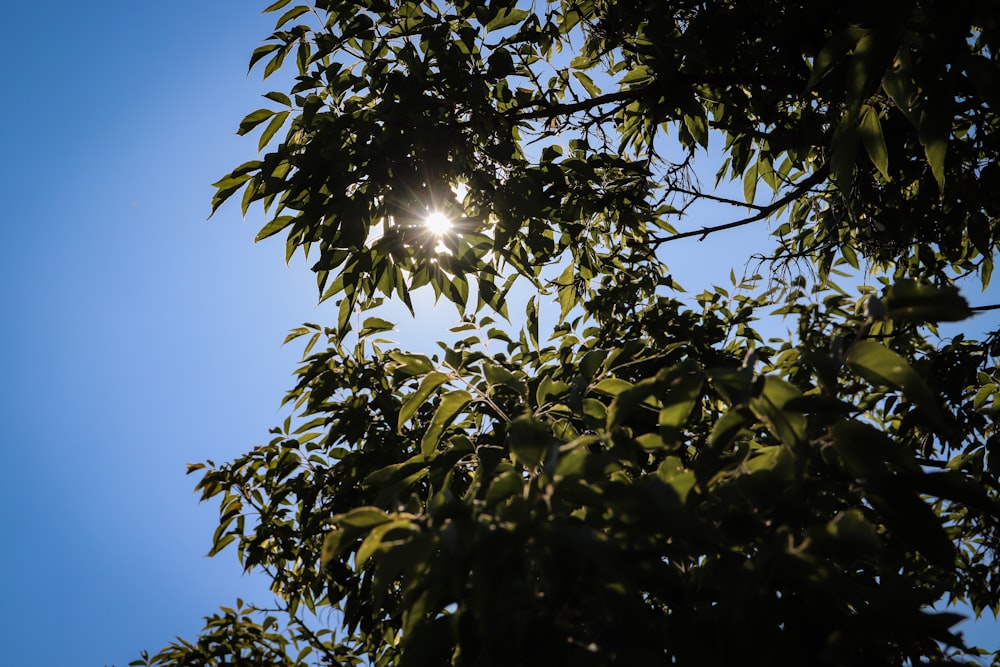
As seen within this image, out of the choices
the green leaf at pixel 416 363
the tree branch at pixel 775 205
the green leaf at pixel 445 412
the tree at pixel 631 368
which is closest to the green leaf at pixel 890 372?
the tree at pixel 631 368

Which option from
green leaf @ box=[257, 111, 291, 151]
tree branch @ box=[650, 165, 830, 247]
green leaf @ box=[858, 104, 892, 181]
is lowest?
green leaf @ box=[858, 104, 892, 181]

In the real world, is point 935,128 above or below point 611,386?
above

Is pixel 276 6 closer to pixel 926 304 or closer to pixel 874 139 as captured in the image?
pixel 874 139

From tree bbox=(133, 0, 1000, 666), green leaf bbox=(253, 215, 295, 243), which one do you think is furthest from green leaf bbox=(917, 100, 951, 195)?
green leaf bbox=(253, 215, 295, 243)

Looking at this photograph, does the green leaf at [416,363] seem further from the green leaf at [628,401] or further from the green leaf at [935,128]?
the green leaf at [935,128]

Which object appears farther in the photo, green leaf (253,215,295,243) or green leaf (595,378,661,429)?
green leaf (253,215,295,243)

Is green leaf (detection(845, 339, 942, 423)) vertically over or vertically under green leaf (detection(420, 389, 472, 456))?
under

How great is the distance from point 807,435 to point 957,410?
110 inches

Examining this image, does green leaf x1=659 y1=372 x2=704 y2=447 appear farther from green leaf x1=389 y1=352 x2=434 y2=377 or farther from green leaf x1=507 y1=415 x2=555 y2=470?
green leaf x1=389 y1=352 x2=434 y2=377

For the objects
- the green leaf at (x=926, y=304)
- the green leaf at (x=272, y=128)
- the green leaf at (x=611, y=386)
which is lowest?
the green leaf at (x=926, y=304)

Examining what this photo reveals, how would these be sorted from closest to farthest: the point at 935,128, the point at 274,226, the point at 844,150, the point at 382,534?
the point at 382,534 < the point at 935,128 < the point at 844,150 < the point at 274,226

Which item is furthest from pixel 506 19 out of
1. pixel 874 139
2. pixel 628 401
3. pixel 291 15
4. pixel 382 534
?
pixel 382 534

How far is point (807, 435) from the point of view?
34.8 inches

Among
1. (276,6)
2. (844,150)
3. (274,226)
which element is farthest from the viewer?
(276,6)
